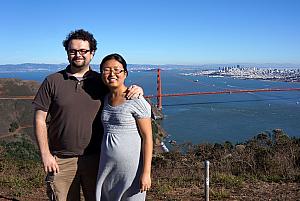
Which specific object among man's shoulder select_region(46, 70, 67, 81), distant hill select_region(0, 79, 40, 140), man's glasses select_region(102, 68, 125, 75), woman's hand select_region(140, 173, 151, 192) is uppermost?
man's glasses select_region(102, 68, 125, 75)

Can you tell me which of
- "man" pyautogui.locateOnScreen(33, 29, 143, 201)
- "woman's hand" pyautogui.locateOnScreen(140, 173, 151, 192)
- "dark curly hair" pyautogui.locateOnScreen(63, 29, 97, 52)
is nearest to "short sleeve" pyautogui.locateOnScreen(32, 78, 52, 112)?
"man" pyautogui.locateOnScreen(33, 29, 143, 201)

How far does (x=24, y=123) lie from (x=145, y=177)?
88.4 feet

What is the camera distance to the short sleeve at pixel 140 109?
5.53 ft

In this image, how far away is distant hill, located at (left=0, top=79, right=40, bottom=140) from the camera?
87.5 feet

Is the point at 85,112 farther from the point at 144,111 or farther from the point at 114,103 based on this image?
the point at 144,111

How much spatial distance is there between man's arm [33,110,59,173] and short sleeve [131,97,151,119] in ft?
1.58

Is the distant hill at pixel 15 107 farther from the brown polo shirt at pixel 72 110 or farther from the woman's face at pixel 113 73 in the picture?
the woman's face at pixel 113 73

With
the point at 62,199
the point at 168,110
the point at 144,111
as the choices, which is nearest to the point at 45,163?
the point at 62,199

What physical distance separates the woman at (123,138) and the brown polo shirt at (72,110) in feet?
0.39

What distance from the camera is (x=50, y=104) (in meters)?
1.86

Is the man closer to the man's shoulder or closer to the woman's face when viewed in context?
the man's shoulder

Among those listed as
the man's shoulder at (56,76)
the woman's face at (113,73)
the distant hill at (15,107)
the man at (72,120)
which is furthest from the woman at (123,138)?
the distant hill at (15,107)

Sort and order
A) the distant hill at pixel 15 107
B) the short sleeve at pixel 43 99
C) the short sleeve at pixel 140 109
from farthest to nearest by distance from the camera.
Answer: the distant hill at pixel 15 107 < the short sleeve at pixel 43 99 < the short sleeve at pixel 140 109

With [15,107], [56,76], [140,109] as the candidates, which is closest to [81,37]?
[56,76]
